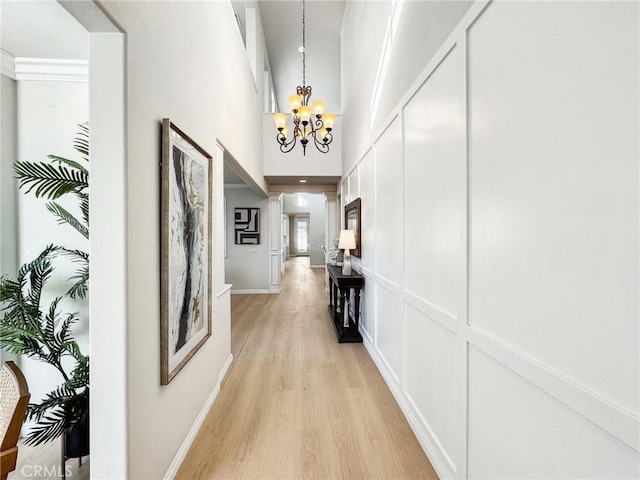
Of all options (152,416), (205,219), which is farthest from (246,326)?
(152,416)

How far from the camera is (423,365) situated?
1.84 meters

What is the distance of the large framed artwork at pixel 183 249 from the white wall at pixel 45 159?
0.69 meters

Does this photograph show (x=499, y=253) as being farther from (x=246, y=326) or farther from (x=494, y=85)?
(x=246, y=326)

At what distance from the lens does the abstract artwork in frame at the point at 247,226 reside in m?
6.63

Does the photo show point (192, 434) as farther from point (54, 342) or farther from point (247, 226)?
point (247, 226)

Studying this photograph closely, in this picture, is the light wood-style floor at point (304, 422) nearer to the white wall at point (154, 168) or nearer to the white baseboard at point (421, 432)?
the white baseboard at point (421, 432)

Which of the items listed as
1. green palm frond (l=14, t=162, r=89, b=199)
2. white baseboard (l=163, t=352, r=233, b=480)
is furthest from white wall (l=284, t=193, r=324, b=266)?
green palm frond (l=14, t=162, r=89, b=199)

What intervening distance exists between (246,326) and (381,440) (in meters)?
2.79

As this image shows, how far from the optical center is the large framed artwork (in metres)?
1.45

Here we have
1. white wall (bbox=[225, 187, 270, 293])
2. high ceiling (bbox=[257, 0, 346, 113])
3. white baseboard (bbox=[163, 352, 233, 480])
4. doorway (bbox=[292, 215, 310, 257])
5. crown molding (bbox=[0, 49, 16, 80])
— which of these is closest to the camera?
white baseboard (bbox=[163, 352, 233, 480])

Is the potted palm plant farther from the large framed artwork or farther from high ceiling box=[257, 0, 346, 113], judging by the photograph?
high ceiling box=[257, 0, 346, 113]

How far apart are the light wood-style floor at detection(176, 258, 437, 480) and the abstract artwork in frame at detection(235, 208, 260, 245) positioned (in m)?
3.41

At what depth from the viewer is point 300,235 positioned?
1655 cm

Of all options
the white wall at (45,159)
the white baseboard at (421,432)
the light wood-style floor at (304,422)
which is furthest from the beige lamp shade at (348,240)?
the white wall at (45,159)
